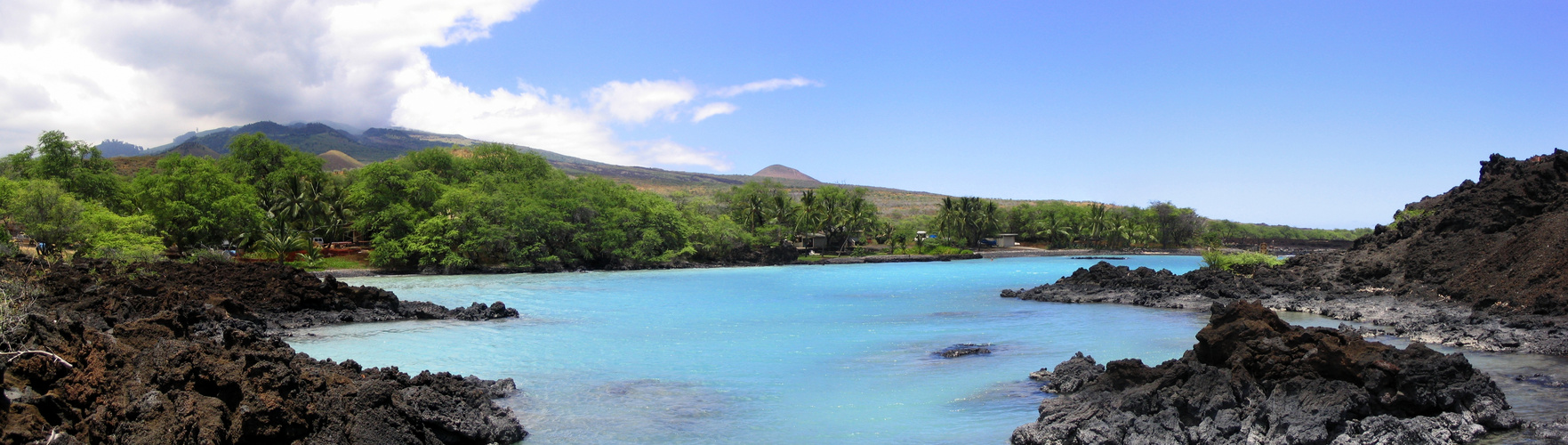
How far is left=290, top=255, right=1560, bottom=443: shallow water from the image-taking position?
32.9 ft

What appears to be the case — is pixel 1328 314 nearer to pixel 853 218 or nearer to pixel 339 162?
pixel 853 218

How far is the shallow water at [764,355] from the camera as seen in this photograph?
10.0 metres

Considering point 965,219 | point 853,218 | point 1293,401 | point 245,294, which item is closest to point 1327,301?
point 1293,401

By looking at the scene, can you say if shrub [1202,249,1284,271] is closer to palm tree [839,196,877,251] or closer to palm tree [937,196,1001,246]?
palm tree [839,196,877,251]

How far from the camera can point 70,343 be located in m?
7.80

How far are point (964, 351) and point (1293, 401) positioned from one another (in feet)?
23.5

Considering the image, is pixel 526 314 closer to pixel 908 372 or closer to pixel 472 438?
pixel 908 372

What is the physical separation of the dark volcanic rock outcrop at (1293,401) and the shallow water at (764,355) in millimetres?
1210

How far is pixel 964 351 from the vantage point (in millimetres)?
15406

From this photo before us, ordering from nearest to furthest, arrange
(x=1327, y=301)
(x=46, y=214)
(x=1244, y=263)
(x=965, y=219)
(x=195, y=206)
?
(x=1327, y=301), (x=46, y=214), (x=1244, y=263), (x=195, y=206), (x=965, y=219)

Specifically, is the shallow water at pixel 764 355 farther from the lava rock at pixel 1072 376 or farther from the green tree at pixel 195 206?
the green tree at pixel 195 206

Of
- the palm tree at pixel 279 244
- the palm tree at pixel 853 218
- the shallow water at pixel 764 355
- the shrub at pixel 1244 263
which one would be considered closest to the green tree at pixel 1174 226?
the palm tree at pixel 853 218

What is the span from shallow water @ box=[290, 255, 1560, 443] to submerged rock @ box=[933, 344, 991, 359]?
278 mm

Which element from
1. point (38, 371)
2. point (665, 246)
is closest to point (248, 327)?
point (38, 371)
